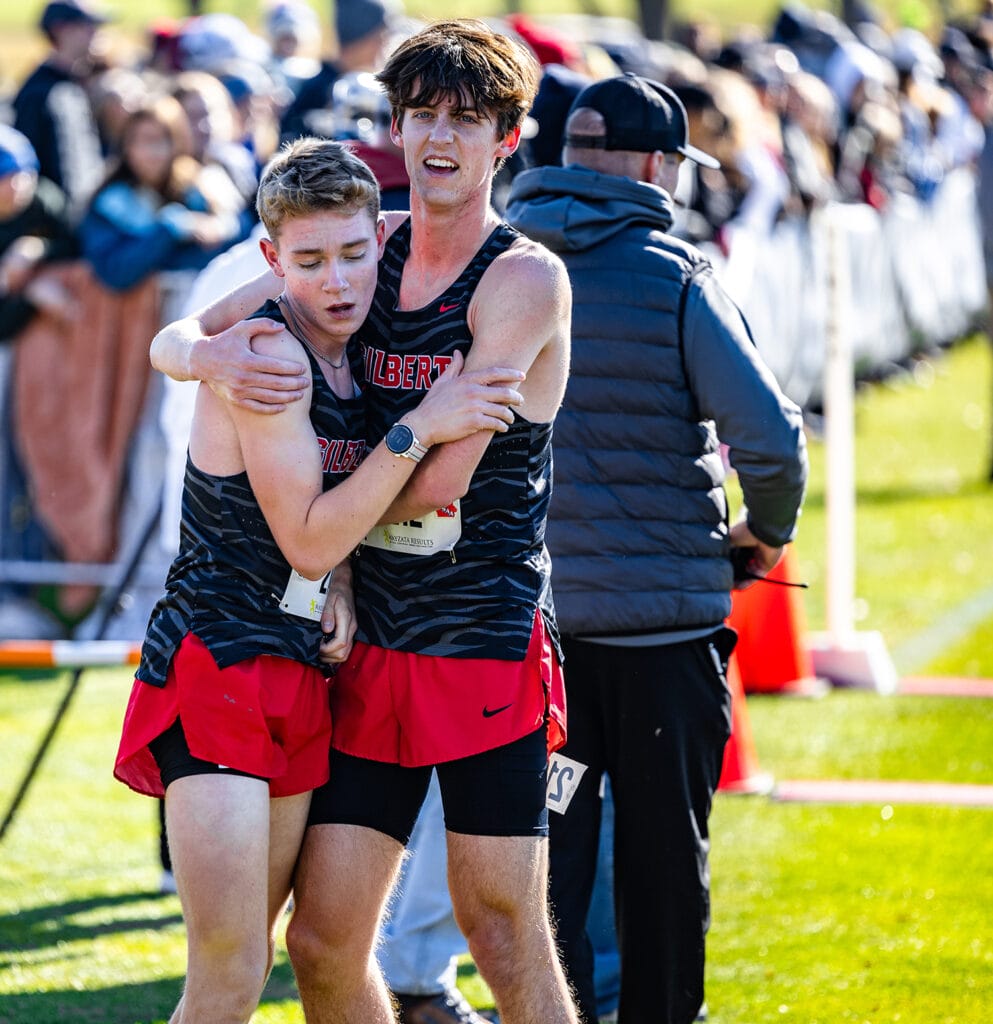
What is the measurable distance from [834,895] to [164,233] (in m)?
5.09

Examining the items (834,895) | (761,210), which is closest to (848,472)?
(834,895)

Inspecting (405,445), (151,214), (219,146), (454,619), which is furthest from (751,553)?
(219,146)

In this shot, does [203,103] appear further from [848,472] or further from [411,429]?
[411,429]

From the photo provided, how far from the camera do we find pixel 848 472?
8789 mm

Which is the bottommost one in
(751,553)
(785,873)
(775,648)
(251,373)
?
(775,648)

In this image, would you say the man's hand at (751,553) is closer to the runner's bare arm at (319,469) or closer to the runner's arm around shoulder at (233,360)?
the runner's bare arm at (319,469)

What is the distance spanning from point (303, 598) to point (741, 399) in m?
1.21

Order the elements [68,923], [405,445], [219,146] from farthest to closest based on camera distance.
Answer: [219,146]
[68,923]
[405,445]

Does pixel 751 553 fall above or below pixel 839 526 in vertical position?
above

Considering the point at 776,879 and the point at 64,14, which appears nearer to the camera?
the point at 776,879

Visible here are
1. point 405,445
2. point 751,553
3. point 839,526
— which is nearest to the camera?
point 405,445

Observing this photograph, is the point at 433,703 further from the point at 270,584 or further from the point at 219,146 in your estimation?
the point at 219,146

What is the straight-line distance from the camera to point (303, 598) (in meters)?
3.64

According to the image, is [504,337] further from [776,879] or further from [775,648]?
[775,648]
